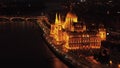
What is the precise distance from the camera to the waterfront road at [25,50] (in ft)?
54.2

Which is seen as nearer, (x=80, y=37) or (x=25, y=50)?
(x=80, y=37)

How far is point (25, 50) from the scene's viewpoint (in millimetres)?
19250

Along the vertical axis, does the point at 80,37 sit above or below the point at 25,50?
above

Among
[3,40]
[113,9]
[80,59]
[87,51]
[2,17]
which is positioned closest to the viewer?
[80,59]

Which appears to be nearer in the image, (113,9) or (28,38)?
(28,38)

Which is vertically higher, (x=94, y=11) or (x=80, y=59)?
Result: (x=94, y=11)

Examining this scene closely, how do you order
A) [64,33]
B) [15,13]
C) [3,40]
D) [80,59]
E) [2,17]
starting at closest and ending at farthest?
[80,59] < [64,33] < [3,40] < [2,17] < [15,13]

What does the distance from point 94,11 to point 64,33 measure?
43.2 feet

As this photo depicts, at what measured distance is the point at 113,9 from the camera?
105 feet

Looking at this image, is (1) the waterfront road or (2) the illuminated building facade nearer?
(1) the waterfront road

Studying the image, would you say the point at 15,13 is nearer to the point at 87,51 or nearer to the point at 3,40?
the point at 3,40

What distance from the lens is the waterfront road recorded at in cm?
1652

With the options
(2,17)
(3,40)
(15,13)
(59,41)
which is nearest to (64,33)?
(59,41)

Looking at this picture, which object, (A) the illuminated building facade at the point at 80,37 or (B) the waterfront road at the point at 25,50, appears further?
(A) the illuminated building facade at the point at 80,37
